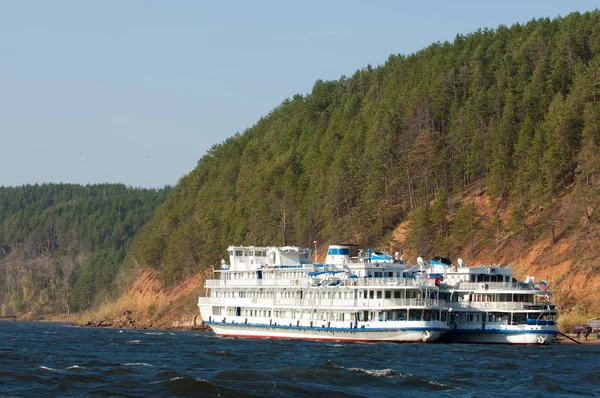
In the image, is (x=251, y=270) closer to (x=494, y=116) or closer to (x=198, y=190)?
(x=494, y=116)

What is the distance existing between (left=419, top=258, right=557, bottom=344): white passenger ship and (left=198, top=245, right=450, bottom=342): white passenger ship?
1988mm

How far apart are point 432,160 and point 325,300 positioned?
47.2 meters

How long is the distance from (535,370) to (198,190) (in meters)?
137

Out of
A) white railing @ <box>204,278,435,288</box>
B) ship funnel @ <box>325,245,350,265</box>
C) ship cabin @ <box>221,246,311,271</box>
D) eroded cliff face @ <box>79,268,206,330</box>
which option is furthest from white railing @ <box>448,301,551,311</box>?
eroded cliff face @ <box>79,268,206,330</box>

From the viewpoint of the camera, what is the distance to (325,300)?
8831 centimetres

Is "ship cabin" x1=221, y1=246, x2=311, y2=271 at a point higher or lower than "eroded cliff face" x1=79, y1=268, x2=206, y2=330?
higher

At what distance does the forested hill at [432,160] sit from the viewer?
368ft

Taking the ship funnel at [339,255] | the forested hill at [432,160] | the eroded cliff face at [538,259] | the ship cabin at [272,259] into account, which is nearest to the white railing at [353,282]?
the ship cabin at [272,259]

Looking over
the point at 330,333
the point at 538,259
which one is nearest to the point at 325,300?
the point at 330,333

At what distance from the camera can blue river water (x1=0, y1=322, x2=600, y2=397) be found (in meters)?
50.4

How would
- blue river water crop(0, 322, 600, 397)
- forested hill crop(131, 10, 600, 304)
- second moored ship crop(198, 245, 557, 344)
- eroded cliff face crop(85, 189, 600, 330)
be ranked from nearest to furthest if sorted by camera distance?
blue river water crop(0, 322, 600, 397), second moored ship crop(198, 245, 557, 344), eroded cliff face crop(85, 189, 600, 330), forested hill crop(131, 10, 600, 304)

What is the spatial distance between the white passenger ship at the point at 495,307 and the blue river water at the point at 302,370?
7.83 ft

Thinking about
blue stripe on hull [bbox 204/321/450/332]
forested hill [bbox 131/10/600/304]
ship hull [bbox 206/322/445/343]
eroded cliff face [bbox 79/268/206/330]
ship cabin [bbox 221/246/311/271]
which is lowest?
ship hull [bbox 206/322/445/343]

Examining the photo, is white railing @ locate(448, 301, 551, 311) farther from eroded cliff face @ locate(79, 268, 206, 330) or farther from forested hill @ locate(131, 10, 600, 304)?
eroded cliff face @ locate(79, 268, 206, 330)
